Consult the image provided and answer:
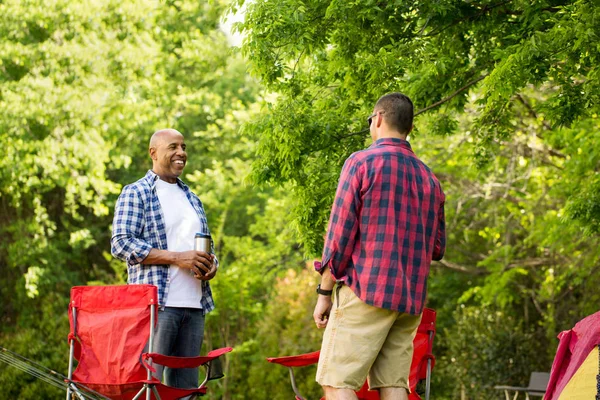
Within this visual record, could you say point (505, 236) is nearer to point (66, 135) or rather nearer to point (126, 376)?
point (66, 135)

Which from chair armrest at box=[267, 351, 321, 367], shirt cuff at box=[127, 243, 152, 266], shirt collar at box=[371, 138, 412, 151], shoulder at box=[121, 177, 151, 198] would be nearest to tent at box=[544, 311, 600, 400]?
chair armrest at box=[267, 351, 321, 367]

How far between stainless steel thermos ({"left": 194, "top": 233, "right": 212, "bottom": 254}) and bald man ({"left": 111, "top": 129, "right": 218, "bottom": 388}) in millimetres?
28

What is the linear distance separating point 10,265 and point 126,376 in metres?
10.5

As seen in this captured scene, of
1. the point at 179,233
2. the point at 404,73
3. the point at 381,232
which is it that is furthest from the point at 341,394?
the point at 404,73

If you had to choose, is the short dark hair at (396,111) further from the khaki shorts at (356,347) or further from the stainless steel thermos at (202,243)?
the stainless steel thermos at (202,243)

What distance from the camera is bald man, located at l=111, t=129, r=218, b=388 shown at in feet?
12.9

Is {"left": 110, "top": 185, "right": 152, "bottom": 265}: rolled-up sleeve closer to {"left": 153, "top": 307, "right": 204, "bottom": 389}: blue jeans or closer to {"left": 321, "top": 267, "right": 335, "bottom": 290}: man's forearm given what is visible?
{"left": 153, "top": 307, "right": 204, "bottom": 389}: blue jeans

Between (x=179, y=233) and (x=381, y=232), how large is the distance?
4.44 feet

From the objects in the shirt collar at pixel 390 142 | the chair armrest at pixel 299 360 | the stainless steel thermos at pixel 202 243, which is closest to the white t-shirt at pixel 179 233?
the stainless steel thermos at pixel 202 243

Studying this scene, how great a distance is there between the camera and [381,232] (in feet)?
9.95

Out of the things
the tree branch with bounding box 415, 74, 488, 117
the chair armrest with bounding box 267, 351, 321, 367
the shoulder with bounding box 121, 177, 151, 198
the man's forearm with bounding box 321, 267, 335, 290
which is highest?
the tree branch with bounding box 415, 74, 488, 117

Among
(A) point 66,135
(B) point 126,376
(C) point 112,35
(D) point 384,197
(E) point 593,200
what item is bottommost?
(B) point 126,376

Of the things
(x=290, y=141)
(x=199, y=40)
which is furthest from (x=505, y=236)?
(x=199, y=40)

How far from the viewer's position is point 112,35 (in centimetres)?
1297
